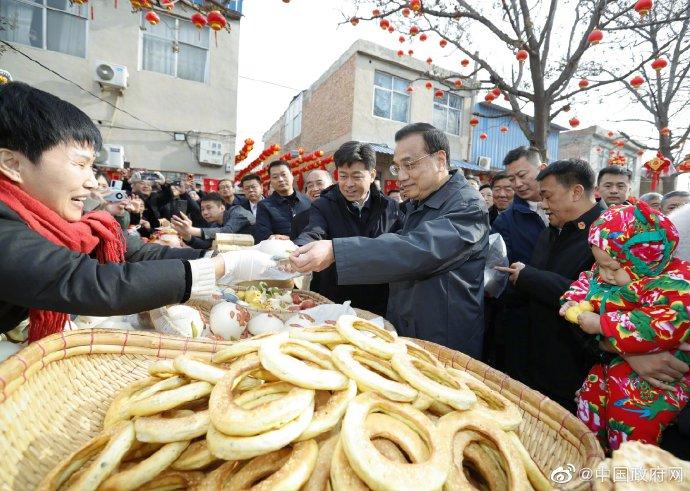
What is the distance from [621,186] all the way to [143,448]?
4.72 m

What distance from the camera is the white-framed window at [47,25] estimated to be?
9.48 meters

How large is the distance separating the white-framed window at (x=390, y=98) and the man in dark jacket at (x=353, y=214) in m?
13.2

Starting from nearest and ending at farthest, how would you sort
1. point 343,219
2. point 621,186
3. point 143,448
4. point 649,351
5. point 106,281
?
point 143,448, point 106,281, point 649,351, point 343,219, point 621,186

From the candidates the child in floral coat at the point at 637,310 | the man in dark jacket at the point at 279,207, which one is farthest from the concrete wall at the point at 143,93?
the child in floral coat at the point at 637,310

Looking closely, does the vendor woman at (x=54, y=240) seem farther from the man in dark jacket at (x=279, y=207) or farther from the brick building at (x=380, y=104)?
the brick building at (x=380, y=104)

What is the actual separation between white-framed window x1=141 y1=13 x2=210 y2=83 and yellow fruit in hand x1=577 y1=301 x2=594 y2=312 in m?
12.6

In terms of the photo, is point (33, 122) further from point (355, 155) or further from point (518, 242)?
point (518, 242)

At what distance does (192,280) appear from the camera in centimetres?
143

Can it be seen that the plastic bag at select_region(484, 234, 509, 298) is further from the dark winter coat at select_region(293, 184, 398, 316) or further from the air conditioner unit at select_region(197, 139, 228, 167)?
the air conditioner unit at select_region(197, 139, 228, 167)

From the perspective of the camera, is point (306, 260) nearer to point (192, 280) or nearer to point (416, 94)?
point (192, 280)

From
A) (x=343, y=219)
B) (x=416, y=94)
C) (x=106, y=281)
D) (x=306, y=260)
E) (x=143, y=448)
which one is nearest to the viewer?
(x=143, y=448)

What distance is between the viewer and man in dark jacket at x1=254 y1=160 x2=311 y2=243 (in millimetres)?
4848

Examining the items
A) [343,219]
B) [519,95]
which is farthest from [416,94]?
[343,219]

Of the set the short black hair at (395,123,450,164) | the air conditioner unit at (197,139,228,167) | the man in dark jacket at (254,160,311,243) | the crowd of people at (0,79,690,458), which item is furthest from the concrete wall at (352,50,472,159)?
the short black hair at (395,123,450,164)
